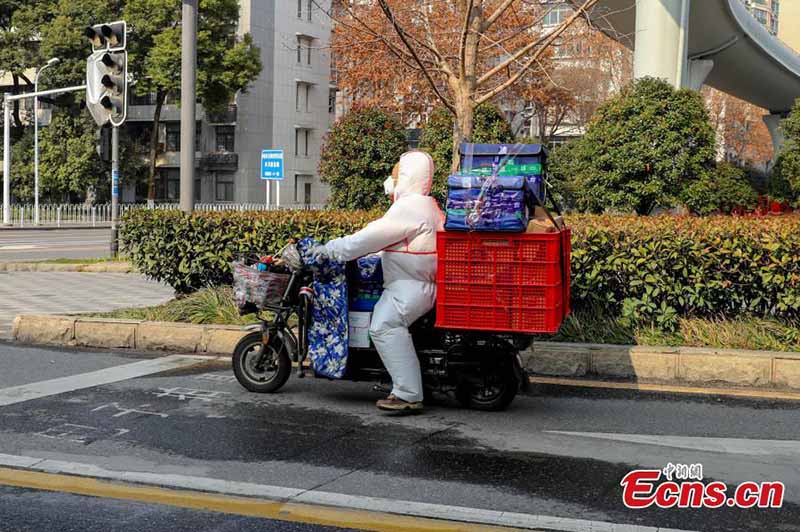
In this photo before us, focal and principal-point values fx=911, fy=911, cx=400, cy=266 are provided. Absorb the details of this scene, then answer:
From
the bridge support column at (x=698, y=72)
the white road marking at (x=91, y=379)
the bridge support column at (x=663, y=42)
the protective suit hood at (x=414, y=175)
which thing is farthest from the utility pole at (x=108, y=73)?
the bridge support column at (x=698, y=72)

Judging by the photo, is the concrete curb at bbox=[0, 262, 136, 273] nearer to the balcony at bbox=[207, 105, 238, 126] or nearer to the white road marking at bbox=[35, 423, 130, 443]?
the white road marking at bbox=[35, 423, 130, 443]

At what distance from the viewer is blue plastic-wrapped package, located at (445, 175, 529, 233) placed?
6195 millimetres

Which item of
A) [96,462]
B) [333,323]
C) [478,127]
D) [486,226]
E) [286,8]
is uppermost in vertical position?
[286,8]

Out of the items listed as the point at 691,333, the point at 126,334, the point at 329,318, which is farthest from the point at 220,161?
the point at 329,318

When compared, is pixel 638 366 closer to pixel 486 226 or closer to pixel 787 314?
pixel 787 314

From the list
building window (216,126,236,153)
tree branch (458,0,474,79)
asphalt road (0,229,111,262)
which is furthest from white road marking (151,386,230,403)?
building window (216,126,236,153)

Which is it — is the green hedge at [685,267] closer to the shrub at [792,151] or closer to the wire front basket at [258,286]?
the wire front basket at [258,286]

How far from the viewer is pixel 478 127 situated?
725 inches

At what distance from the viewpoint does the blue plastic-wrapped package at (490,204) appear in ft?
20.3

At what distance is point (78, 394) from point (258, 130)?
151 feet

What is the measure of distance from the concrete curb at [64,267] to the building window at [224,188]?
32.5m

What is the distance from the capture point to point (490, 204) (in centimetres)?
622

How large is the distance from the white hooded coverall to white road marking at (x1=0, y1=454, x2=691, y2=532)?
5.92 ft

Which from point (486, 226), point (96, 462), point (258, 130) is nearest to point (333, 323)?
point (486, 226)
